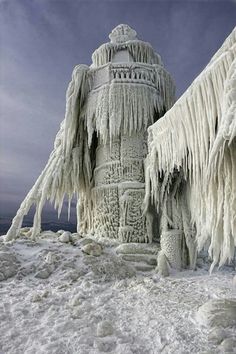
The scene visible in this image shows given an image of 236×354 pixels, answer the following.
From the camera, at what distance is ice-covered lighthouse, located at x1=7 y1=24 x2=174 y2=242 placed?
32.0 ft

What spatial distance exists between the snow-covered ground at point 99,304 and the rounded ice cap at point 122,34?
26.3 ft

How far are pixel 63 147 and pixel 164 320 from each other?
23.3ft

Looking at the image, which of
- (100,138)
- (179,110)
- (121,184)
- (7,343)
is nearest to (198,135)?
(179,110)

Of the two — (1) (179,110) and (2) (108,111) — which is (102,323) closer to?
(1) (179,110)

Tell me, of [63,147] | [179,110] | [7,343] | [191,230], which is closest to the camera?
[7,343]

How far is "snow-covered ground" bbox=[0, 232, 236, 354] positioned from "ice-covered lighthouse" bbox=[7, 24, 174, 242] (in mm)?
1469

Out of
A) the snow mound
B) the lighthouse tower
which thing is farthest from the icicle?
the snow mound

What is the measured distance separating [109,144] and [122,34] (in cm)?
466

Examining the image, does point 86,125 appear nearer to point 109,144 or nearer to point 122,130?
point 109,144

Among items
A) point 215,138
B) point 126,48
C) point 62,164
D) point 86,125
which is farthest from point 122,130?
point 215,138

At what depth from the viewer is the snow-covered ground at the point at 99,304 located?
158 inches

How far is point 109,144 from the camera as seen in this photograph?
10.5 meters

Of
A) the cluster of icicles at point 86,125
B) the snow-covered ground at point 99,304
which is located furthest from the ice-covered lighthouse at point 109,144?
the snow-covered ground at point 99,304

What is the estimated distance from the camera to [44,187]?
9.79 meters
